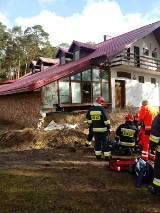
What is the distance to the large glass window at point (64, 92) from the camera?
14914mm

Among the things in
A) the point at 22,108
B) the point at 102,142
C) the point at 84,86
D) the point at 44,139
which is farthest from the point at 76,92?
the point at 102,142

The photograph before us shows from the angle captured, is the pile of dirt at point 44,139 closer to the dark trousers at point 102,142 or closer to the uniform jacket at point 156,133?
the dark trousers at point 102,142

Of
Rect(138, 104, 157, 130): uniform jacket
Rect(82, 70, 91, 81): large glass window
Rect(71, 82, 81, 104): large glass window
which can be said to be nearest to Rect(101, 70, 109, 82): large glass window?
Rect(82, 70, 91, 81): large glass window

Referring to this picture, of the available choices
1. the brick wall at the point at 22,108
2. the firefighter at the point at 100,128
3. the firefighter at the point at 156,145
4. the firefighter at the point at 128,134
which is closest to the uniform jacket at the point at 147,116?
the firefighter at the point at 128,134

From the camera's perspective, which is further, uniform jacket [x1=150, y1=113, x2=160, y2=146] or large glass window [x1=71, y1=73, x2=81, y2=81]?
large glass window [x1=71, y1=73, x2=81, y2=81]

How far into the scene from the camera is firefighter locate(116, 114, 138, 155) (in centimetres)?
780

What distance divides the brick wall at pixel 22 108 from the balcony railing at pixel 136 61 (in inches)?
261

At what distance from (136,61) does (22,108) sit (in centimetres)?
1055

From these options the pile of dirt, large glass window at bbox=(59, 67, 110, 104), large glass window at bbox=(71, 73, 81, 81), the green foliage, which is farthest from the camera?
the green foliage

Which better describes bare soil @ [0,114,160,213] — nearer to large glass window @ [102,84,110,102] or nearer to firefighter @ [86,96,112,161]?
firefighter @ [86,96,112,161]

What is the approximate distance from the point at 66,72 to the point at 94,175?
32.4ft

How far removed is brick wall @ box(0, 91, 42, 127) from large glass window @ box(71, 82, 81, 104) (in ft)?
7.72

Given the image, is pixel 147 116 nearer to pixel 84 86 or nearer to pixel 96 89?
pixel 84 86

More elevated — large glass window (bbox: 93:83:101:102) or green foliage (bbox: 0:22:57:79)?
green foliage (bbox: 0:22:57:79)
